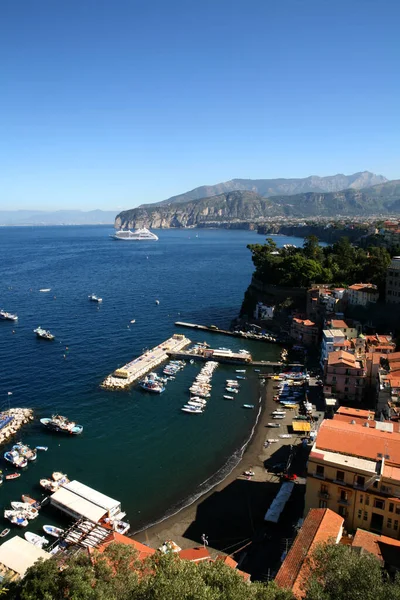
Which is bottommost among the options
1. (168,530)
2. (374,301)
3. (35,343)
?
(168,530)

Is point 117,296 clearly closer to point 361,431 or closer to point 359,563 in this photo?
point 361,431

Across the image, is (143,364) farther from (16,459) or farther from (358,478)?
(358,478)

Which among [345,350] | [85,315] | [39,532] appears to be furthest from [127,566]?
[85,315]

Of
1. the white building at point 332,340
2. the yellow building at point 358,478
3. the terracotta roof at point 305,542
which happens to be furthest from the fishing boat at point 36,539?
the white building at point 332,340

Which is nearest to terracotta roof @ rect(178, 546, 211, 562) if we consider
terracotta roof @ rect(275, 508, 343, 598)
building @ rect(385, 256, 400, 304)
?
terracotta roof @ rect(275, 508, 343, 598)

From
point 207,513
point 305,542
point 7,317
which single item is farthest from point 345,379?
point 7,317
